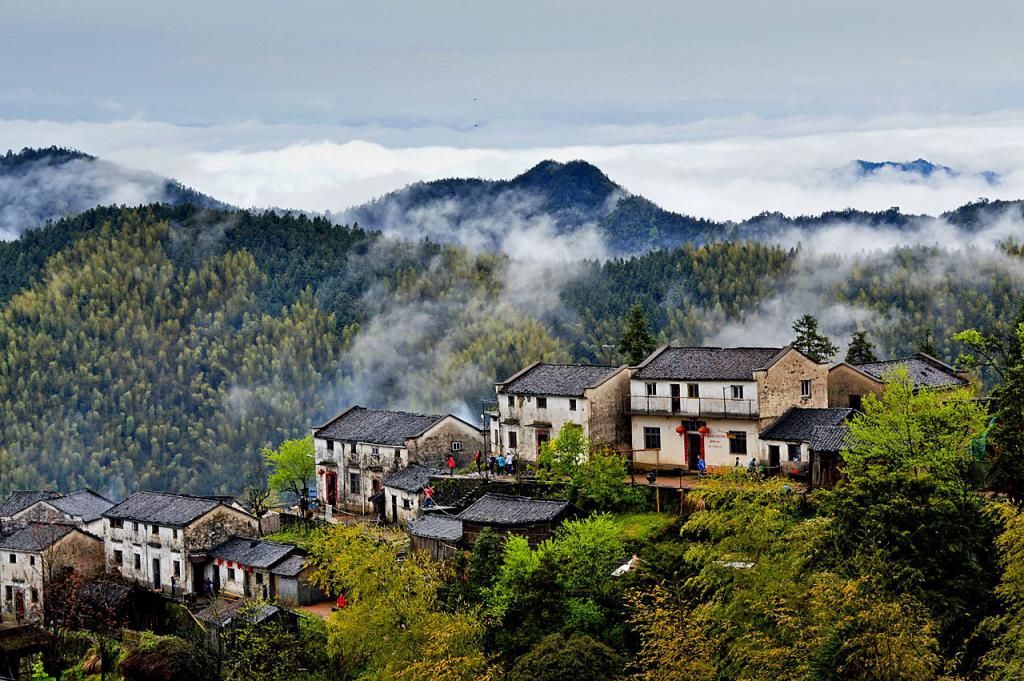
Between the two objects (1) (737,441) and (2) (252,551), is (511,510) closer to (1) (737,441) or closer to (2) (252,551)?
(1) (737,441)

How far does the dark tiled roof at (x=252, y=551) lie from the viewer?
2566 inches

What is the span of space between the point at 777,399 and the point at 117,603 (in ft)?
125

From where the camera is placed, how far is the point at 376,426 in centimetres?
7812

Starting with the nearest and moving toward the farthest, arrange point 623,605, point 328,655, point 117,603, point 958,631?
point 958,631 < point 623,605 < point 328,655 < point 117,603

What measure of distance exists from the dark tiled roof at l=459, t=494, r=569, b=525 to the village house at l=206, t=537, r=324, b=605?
10.2 meters

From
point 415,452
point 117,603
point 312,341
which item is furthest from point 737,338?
point 117,603

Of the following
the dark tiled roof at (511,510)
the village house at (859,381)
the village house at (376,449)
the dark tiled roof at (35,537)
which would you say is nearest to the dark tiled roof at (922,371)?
A: the village house at (859,381)

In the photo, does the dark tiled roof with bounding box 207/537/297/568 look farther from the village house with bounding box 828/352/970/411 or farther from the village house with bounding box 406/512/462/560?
the village house with bounding box 828/352/970/411

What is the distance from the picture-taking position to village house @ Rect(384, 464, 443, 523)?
222ft

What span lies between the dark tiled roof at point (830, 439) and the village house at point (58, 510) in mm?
48995

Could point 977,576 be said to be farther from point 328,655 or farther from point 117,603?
point 117,603

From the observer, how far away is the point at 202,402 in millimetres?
182750

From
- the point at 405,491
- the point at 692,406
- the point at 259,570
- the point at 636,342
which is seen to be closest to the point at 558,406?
the point at 692,406

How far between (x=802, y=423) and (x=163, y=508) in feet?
126
